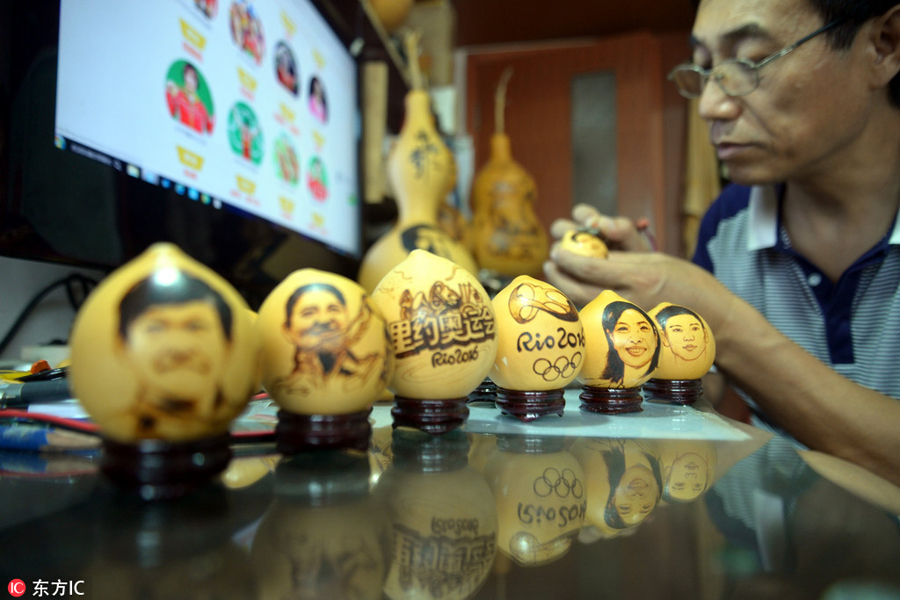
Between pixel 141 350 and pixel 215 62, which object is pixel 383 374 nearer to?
pixel 141 350

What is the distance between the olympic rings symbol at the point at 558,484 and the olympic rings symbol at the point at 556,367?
0.13 metres

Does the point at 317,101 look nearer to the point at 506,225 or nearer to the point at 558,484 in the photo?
the point at 506,225

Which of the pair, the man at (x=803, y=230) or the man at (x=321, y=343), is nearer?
the man at (x=321, y=343)

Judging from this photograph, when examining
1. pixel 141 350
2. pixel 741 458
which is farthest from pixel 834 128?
pixel 141 350

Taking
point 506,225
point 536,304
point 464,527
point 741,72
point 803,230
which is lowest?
point 464,527

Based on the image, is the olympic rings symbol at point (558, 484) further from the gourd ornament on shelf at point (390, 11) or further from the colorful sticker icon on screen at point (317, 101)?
the gourd ornament on shelf at point (390, 11)

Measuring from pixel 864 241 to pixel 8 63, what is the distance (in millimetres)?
1242

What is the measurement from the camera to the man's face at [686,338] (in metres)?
0.57

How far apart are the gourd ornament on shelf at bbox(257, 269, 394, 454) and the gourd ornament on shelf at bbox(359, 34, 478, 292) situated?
775mm

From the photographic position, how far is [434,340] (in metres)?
0.40

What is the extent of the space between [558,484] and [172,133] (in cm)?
66

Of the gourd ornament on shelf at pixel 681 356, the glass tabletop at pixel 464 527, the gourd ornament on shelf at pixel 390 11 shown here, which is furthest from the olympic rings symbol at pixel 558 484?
the gourd ornament on shelf at pixel 390 11

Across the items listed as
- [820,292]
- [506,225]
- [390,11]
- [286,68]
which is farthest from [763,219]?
[390,11]

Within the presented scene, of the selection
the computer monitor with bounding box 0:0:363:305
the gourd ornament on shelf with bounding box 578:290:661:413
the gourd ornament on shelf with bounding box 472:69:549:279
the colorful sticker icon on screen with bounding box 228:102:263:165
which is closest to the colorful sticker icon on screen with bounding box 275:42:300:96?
the computer monitor with bounding box 0:0:363:305
